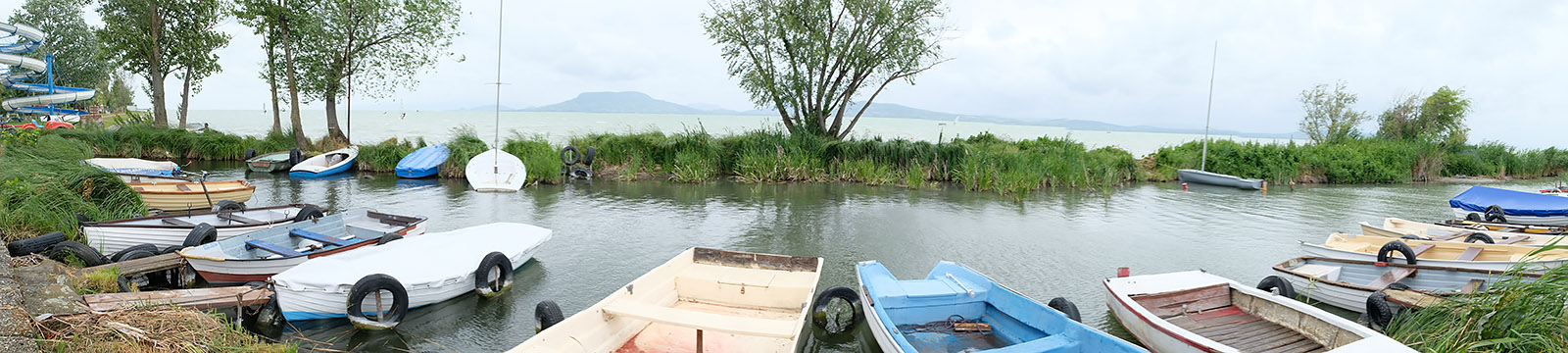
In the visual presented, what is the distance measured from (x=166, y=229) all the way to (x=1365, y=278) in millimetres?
14127

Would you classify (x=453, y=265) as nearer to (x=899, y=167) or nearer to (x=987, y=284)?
(x=987, y=284)

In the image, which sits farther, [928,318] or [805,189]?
[805,189]

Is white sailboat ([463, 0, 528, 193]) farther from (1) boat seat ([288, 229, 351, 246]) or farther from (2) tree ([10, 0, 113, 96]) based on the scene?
(2) tree ([10, 0, 113, 96])

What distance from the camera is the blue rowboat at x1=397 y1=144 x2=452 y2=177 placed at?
2036 cm

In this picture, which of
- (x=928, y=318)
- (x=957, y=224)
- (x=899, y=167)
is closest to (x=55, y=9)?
(x=899, y=167)

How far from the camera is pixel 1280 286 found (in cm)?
746

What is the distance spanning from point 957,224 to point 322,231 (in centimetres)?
1052

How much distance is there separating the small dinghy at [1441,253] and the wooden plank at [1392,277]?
0.59 feet

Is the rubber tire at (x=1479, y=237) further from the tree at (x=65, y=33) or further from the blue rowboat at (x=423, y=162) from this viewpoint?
the tree at (x=65, y=33)

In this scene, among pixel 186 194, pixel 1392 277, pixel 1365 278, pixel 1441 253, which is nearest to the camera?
pixel 1392 277

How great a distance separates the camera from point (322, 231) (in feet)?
30.1

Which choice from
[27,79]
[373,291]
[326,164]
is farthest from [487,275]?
[27,79]

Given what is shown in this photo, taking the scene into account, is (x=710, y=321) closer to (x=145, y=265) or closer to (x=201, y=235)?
(x=145, y=265)

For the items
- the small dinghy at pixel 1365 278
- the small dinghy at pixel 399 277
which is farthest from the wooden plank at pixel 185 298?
the small dinghy at pixel 1365 278
